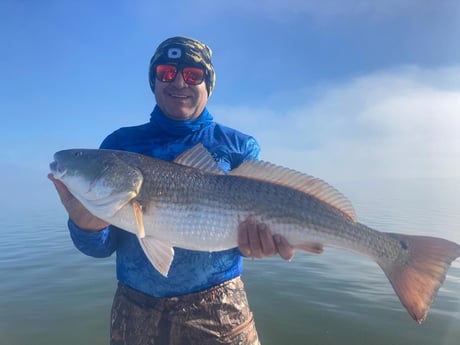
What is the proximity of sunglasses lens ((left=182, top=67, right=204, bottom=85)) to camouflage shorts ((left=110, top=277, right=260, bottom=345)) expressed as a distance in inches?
118

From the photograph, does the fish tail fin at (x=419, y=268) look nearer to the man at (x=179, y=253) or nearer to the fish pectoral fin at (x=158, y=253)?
the man at (x=179, y=253)

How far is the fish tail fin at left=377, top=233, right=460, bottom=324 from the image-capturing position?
380 centimetres

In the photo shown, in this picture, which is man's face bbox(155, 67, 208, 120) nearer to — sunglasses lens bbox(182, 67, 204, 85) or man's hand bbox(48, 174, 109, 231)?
sunglasses lens bbox(182, 67, 204, 85)

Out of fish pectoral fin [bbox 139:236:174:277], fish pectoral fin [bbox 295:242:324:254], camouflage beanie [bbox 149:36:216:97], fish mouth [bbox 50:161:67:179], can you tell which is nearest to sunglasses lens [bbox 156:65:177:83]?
camouflage beanie [bbox 149:36:216:97]

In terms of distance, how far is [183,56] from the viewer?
516cm

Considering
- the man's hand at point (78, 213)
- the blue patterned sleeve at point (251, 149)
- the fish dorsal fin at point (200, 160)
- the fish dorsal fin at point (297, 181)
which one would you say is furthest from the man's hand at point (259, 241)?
the man's hand at point (78, 213)

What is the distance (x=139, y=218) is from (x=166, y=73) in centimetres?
235

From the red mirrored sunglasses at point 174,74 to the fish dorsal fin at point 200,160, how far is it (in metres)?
1.28

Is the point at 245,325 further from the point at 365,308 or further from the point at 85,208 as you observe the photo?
the point at 365,308

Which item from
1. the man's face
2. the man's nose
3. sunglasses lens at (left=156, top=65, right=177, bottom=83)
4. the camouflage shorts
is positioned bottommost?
the camouflage shorts

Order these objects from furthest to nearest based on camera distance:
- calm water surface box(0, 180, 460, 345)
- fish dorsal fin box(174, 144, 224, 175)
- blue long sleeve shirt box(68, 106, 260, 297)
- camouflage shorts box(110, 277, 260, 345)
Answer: calm water surface box(0, 180, 460, 345)
fish dorsal fin box(174, 144, 224, 175)
blue long sleeve shirt box(68, 106, 260, 297)
camouflage shorts box(110, 277, 260, 345)

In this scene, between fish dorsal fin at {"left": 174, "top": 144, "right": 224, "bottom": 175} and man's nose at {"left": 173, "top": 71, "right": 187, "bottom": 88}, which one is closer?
fish dorsal fin at {"left": 174, "top": 144, "right": 224, "bottom": 175}

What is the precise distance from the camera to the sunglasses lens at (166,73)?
16.5 feet

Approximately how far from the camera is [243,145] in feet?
16.2
